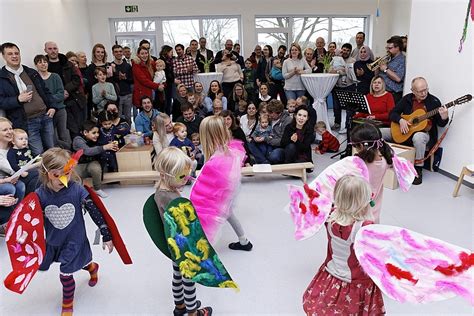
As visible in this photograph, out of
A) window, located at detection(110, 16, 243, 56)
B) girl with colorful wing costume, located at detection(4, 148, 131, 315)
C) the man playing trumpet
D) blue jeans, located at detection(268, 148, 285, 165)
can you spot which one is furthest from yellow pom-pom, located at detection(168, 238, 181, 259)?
window, located at detection(110, 16, 243, 56)

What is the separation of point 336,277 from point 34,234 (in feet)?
5.11

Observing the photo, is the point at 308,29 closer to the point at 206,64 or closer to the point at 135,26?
the point at 135,26

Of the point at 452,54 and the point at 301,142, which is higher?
the point at 452,54

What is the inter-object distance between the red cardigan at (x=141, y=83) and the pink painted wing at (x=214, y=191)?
3690mm

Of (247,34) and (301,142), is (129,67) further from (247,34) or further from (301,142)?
(247,34)

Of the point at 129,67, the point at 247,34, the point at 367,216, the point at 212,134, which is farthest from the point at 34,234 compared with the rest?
the point at 247,34

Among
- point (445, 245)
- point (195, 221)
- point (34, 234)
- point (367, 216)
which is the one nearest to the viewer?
point (445, 245)

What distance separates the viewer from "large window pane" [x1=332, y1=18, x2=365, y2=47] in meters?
10.6

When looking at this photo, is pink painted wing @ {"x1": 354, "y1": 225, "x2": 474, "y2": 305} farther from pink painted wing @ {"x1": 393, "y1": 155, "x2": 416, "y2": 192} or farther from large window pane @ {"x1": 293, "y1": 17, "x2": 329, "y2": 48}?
large window pane @ {"x1": 293, "y1": 17, "x2": 329, "y2": 48}

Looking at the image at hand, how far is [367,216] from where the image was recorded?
1735 millimetres

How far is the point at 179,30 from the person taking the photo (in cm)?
1020

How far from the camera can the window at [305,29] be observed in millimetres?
10312

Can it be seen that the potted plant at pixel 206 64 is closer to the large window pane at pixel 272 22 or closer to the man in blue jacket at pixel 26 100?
the man in blue jacket at pixel 26 100

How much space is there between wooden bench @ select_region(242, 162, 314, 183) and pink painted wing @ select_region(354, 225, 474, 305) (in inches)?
103
